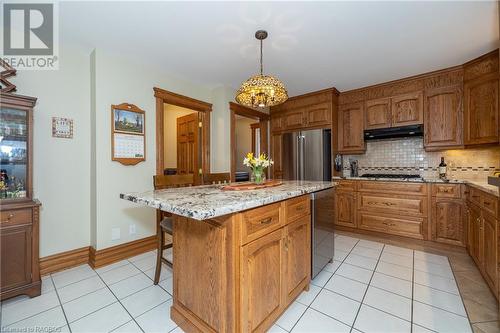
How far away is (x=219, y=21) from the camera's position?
193cm

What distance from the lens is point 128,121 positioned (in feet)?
8.42

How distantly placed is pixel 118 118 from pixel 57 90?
1.92 ft

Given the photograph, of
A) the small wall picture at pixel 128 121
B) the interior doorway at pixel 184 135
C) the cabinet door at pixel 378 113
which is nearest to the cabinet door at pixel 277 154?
the interior doorway at pixel 184 135

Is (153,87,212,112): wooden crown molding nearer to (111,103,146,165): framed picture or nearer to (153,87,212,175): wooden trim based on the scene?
(153,87,212,175): wooden trim

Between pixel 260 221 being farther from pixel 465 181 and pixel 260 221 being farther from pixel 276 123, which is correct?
pixel 276 123

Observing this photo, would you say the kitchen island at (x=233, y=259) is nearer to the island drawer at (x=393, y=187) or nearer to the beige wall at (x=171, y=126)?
the island drawer at (x=393, y=187)

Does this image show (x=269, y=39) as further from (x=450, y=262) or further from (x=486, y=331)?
(x=450, y=262)

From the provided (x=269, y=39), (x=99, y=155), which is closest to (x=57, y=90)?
(x=99, y=155)

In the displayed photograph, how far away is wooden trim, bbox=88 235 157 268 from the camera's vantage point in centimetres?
230

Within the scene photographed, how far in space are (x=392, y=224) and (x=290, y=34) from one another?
8.97 ft

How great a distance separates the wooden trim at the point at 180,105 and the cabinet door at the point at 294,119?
1.48 metres

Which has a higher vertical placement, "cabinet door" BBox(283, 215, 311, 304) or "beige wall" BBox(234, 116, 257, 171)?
"beige wall" BBox(234, 116, 257, 171)

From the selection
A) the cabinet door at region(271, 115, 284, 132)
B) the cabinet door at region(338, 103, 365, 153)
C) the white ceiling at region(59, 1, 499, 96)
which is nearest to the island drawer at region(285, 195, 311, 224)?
the white ceiling at region(59, 1, 499, 96)

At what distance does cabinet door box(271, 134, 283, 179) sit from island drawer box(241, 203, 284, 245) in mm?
2744
